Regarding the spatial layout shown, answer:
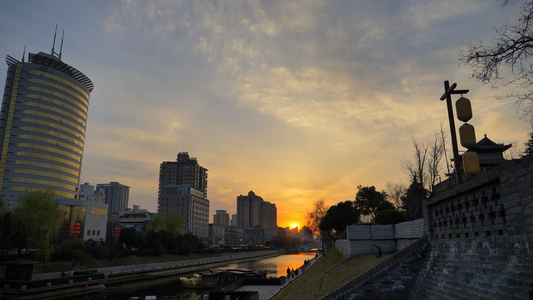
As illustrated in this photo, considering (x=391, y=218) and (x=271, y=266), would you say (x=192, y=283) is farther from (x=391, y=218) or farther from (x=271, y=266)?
(x=271, y=266)

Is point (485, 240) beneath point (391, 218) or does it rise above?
beneath

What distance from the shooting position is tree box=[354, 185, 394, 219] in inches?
2114

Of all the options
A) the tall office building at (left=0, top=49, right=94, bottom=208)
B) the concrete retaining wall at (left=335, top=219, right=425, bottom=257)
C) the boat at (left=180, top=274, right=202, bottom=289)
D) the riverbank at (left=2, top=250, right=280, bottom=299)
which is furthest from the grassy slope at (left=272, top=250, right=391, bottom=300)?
the tall office building at (left=0, top=49, right=94, bottom=208)

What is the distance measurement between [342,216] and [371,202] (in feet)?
17.2

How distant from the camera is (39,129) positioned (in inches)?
3789

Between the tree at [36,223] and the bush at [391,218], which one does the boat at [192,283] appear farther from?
the bush at [391,218]

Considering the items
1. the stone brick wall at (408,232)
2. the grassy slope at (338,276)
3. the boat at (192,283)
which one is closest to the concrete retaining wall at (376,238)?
the stone brick wall at (408,232)

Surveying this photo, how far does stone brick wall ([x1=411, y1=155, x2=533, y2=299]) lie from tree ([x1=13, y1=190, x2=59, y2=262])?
5474 centimetres

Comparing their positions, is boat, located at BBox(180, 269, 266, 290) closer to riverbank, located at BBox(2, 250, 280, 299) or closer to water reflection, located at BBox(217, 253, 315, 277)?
riverbank, located at BBox(2, 250, 280, 299)

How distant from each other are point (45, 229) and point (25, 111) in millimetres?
61495

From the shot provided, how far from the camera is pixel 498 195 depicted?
10625 mm

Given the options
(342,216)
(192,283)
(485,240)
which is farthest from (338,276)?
(192,283)

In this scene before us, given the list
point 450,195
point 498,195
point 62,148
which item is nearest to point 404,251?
point 450,195

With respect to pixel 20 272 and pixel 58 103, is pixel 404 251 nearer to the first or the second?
pixel 20 272
